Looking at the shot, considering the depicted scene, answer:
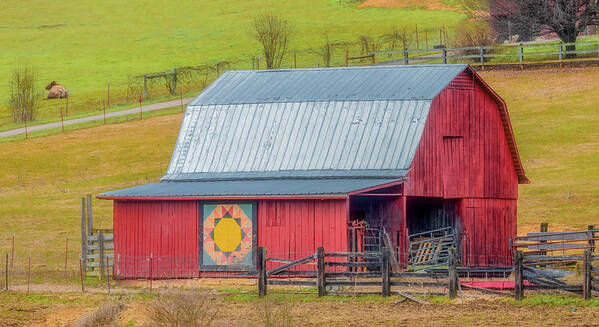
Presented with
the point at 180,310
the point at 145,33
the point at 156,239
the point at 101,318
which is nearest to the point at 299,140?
the point at 156,239

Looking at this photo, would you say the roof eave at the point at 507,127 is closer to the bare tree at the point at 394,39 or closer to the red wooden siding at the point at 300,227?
the red wooden siding at the point at 300,227

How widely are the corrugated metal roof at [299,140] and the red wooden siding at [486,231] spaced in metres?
3.53

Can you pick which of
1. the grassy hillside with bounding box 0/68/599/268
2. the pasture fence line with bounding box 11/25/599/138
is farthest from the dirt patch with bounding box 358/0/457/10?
the grassy hillside with bounding box 0/68/599/268

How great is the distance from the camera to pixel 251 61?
9438 centimetres

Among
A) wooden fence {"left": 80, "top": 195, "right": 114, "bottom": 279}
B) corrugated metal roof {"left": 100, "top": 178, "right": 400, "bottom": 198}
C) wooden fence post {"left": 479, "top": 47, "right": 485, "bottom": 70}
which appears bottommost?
wooden fence {"left": 80, "top": 195, "right": 114, "bottom": 279}

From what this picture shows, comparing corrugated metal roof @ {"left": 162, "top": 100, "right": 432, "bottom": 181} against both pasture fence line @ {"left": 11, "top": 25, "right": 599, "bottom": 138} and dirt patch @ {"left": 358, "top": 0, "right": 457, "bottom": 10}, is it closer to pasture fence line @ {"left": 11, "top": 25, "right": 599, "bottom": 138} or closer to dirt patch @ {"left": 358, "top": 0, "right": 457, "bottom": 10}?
pasture fence line @ {"left": 11, "top": 25, "right": 599, "bottom": 138}

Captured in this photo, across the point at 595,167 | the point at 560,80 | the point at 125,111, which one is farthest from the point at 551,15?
the point at 125,111

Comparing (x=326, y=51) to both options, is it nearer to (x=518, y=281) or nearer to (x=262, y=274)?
(x=262, y=274)

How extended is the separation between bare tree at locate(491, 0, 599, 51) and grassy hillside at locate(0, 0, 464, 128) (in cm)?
1833

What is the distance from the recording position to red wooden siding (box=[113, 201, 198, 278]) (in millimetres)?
34969

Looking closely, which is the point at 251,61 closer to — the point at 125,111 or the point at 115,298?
the point at 125,111

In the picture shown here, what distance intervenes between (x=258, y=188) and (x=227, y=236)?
1.76 metres

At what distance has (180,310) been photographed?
893 inches

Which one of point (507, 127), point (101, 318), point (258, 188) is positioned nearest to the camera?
point (101, 318)
